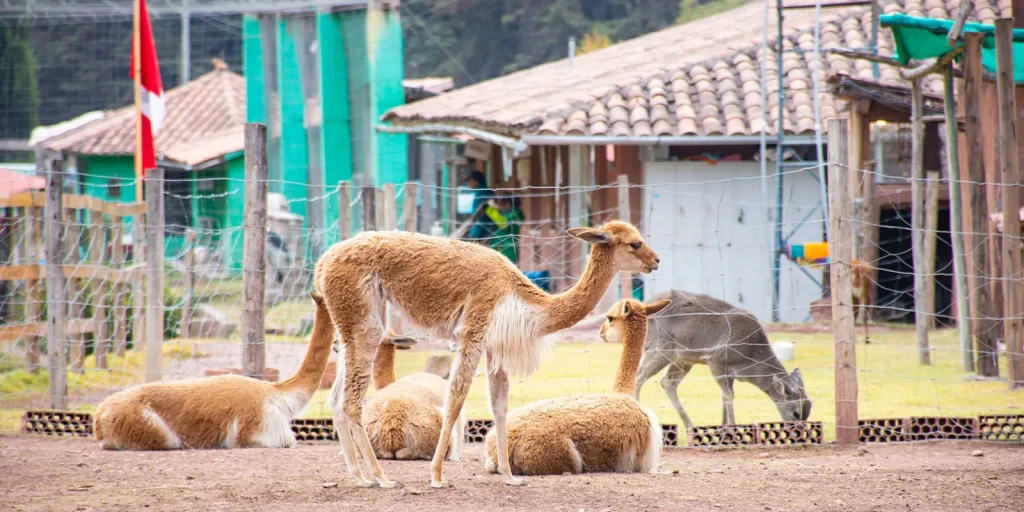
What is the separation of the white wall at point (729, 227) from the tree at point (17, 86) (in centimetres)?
2689

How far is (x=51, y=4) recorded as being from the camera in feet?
95.1

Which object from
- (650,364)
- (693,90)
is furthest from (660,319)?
(693,90)

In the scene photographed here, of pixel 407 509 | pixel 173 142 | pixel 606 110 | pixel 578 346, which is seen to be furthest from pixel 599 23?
pixel 407 509

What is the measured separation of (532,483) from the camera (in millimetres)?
6305

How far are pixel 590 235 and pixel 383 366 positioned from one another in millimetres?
2245

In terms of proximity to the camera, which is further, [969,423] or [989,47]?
[989,47]

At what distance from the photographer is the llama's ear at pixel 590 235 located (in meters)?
6.23

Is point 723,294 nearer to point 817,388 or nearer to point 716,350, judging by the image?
point 817,388

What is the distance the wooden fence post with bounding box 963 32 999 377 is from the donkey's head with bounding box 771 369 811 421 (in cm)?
190

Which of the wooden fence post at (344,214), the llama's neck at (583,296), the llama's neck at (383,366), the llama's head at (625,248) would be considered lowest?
the llama's neck at (383,366)

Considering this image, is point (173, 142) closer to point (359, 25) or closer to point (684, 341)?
point (359, 25)

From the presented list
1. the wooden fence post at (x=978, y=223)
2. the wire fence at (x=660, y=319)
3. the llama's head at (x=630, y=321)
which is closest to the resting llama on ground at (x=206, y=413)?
the wire fence at (x=660, y=319)

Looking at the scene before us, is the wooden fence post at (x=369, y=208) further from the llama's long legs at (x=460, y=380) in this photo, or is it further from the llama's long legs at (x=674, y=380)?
the llama's long legs at (x=460, y=380)

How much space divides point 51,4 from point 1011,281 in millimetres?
26426
